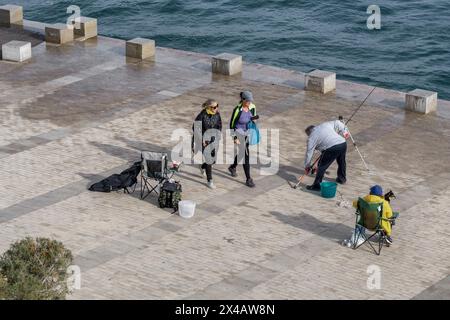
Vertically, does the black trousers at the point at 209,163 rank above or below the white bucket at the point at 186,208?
above

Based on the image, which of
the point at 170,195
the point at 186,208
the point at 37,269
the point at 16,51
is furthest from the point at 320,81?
the point at 37,269

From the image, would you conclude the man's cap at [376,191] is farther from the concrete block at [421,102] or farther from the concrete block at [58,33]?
the concrete block at [58,33]

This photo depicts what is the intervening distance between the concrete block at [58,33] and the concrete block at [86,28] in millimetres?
394

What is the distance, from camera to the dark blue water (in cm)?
4109

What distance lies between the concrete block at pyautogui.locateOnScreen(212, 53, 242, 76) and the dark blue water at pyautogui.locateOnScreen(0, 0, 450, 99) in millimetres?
9538

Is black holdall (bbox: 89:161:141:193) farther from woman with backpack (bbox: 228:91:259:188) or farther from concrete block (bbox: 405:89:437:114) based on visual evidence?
concrete block (bbox: 405:89:437:114)

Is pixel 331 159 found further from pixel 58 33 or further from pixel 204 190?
pixel 58 33

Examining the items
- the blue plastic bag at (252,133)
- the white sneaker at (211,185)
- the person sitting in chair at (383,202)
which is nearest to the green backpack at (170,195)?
the white sneaker at (211,185)

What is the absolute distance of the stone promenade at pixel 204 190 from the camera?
63.9ft

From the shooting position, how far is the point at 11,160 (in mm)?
24250

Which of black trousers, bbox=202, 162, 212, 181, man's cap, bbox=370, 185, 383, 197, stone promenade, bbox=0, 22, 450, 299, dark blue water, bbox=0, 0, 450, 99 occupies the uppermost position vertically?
man's cap, bbox=370, 185, 383, 197

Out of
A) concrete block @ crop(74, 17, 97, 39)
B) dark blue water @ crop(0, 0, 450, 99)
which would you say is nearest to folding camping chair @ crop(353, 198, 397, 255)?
concrete block @ crop(74, 17, 97, 39)

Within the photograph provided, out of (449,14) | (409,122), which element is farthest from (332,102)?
(449,14)
